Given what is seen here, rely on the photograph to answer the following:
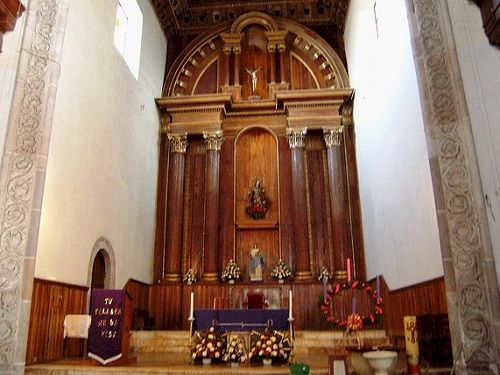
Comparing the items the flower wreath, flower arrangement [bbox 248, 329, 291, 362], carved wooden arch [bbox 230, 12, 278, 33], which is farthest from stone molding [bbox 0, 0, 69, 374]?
carved wooden arch [bbox 230, 12, 278, 33]

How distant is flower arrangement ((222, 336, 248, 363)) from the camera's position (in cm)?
631

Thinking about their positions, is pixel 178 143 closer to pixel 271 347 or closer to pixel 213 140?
pixel 213 140

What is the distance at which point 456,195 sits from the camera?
513 cm

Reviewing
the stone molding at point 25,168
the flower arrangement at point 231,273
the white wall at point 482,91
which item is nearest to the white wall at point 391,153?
the white wall at point 482,91

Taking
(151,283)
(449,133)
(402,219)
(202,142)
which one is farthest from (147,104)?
(449,133)

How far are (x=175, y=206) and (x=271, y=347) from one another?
5.85 metres

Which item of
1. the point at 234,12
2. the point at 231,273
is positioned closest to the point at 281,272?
the point at 231,273

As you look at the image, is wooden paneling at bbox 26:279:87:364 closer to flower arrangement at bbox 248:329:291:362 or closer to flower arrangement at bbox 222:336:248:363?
flower arrangement at bbox 222:336:248:363

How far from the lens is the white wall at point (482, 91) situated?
502 cm

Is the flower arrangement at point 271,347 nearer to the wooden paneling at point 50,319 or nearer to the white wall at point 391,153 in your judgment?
the white wall at point 391,153

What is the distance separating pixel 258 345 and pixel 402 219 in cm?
307

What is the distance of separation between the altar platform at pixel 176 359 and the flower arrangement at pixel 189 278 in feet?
7.16

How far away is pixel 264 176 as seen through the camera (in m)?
11.9

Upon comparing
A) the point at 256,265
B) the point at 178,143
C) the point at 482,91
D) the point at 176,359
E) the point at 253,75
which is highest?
the point at 253,75
